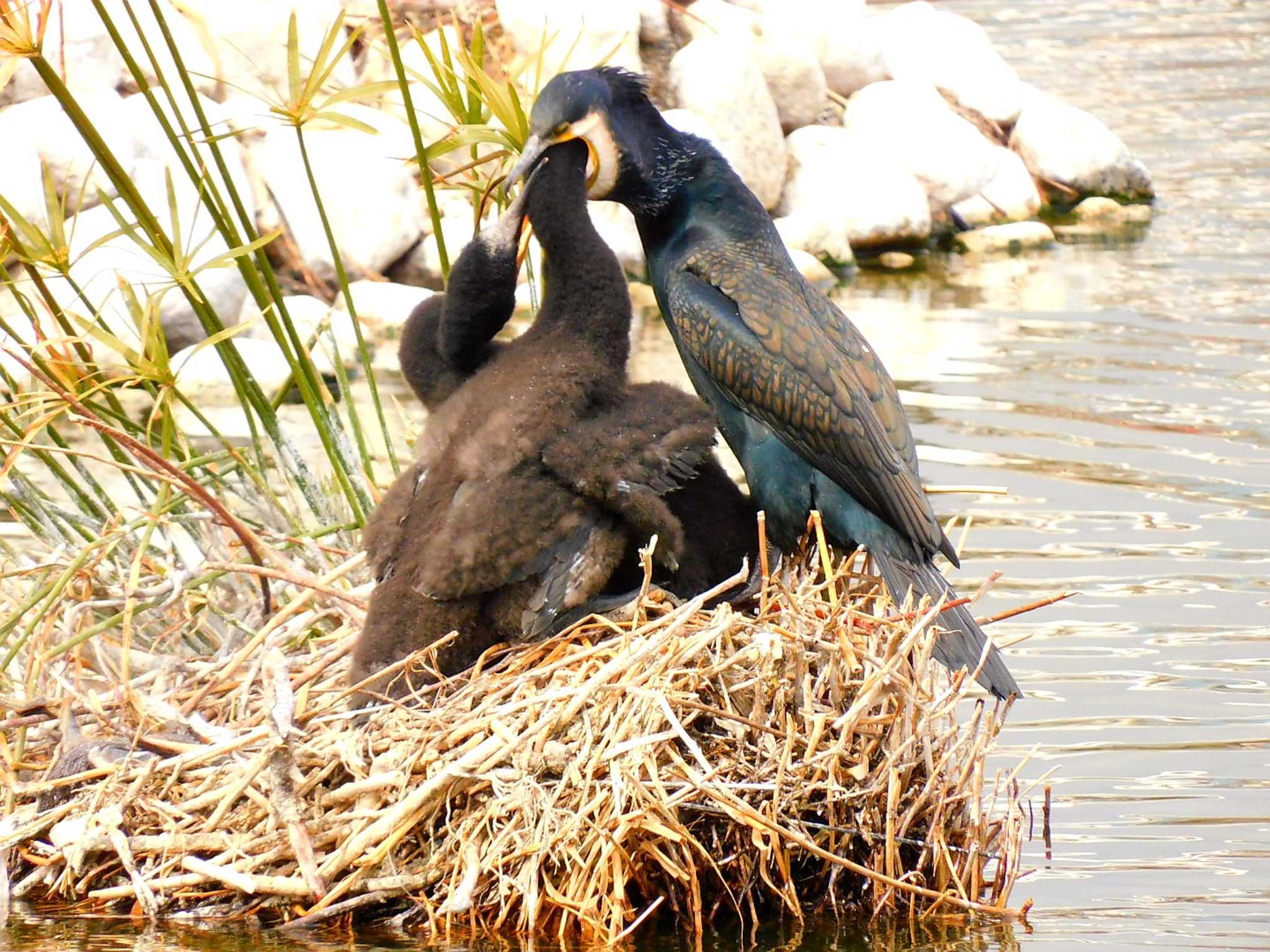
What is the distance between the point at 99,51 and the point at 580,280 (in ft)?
26.4

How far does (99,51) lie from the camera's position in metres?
11.3

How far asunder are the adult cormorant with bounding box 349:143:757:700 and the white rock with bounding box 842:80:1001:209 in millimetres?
9663

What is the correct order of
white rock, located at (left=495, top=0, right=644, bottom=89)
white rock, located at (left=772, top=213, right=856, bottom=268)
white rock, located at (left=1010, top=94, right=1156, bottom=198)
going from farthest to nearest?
white rock, located at (left=1010, top=94, right=1156, bottom=198)
white rock, located at (left=772, top=213, right=856, bottom=268)
white rock, located at (left=495, top=0, right=644, bottom=89)

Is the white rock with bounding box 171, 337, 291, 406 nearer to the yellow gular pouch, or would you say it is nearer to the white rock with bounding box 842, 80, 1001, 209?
the yellow gular pouch

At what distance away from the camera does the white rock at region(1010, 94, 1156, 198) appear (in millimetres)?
14938

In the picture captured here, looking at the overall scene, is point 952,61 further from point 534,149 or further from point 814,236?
point 534,149

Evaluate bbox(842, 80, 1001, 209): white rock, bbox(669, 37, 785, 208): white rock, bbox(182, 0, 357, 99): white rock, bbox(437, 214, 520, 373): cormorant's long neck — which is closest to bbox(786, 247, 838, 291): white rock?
bbox(669, 37, 785, 208): white rock

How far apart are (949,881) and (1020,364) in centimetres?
686

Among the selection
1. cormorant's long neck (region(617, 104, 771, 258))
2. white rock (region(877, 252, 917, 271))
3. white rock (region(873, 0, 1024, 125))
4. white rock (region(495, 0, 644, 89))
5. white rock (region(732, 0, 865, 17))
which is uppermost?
cormorant's long neck (region(617, 104, 771, 258))

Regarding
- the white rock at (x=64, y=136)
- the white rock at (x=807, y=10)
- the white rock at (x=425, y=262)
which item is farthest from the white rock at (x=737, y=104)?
the white rock at (x=64, y=136)

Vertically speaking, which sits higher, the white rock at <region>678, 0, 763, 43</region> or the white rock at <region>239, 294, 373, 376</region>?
the white rock at <region>678, 0, 763, 43</region>

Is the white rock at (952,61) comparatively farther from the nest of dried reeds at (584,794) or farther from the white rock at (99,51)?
the nest of dried reeds at (584,794)

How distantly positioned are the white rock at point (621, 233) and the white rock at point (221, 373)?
103 inches

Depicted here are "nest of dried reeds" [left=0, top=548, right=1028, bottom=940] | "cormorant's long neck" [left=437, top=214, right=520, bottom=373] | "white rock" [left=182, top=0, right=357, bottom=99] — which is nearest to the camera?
"nest of dried reeds" [left=0, top=548, right=1028, bottom=940]
